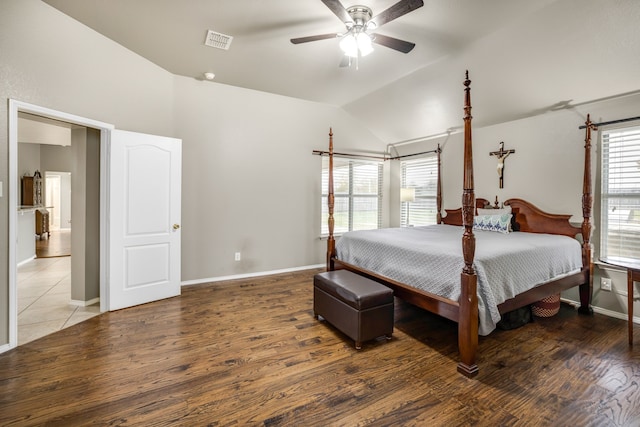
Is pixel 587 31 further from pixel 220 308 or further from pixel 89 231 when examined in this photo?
pixel 89 231

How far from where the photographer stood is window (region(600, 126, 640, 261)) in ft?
10.3

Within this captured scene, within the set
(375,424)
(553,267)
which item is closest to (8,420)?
(375,424)

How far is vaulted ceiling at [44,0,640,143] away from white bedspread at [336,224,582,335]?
5.92 ft

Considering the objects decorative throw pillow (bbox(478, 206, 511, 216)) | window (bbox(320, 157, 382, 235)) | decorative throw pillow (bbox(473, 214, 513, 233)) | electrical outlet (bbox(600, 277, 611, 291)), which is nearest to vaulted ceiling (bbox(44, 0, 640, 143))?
decorative throw pillow (bbox(478, 206, 511, 216))

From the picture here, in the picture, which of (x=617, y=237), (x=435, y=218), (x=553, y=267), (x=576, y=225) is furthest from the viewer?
(x=435, y=218)

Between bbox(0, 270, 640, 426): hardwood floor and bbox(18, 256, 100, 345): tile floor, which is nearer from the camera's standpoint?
bbox(0, 270, 640, 426): hardwood floor

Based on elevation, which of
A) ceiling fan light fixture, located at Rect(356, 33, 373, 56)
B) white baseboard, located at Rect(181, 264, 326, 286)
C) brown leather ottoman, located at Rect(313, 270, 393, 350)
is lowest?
white baseboard, located at Rect(181, 264, 326, 286)

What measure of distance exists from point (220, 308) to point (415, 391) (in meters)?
2.30

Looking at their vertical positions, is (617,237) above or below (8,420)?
above

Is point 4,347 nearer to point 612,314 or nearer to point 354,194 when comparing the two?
point 354,194

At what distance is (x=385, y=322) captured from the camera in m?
2.61

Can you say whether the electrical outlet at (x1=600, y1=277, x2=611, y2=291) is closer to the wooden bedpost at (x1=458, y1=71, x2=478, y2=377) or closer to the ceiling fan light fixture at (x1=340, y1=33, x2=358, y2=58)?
the wooden bedpost at (x1=458, y1=71, x2=478, y2=377)

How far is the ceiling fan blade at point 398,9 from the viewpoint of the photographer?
201cm

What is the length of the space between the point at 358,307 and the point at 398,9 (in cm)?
230
